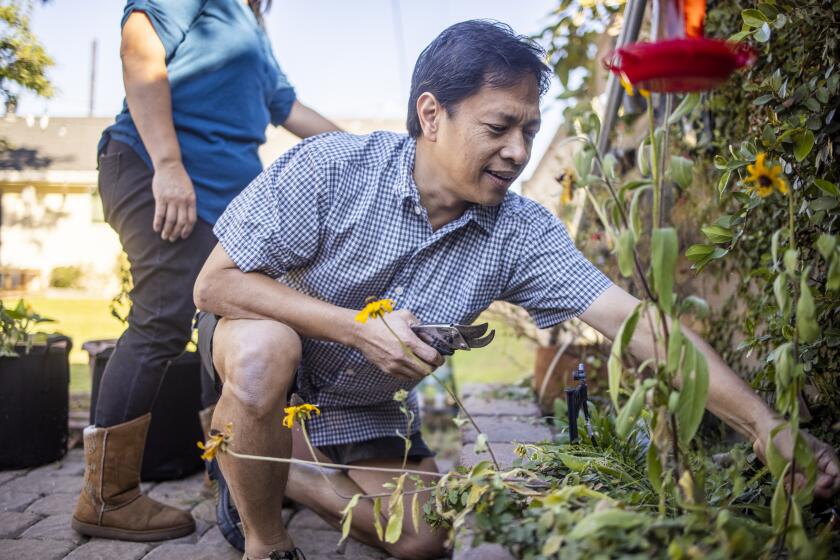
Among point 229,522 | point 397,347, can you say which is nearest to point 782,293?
point 397,347

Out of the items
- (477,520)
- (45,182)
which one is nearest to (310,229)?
(477,520)

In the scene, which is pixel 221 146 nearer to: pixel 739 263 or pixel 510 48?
pixel 510 48

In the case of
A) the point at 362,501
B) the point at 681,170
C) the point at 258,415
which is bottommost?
the point at 362,501

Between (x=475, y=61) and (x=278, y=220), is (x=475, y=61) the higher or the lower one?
the higher one

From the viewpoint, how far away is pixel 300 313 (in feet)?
5.90

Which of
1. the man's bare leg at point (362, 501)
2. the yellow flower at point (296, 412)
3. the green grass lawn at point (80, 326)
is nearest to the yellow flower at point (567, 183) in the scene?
the man's bare leg at point (362, 501)

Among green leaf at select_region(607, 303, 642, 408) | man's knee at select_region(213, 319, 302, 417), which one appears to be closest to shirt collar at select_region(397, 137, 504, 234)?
man's knee at select_region(213, 319, 302, 417)

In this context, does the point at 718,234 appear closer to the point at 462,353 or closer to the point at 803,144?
the point at 803,144

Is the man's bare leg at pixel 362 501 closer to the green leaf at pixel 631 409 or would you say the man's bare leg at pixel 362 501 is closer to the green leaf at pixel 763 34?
the green leaf at pixel 631 409

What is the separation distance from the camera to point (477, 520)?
1.19 meters

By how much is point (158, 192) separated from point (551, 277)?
1.11 metres

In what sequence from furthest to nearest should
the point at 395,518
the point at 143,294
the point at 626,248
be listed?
the point at 143,294, the point at 395,518, the point at 626,248

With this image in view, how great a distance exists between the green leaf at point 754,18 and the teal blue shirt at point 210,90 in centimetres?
148

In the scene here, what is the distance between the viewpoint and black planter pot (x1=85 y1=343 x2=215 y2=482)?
2.78m
